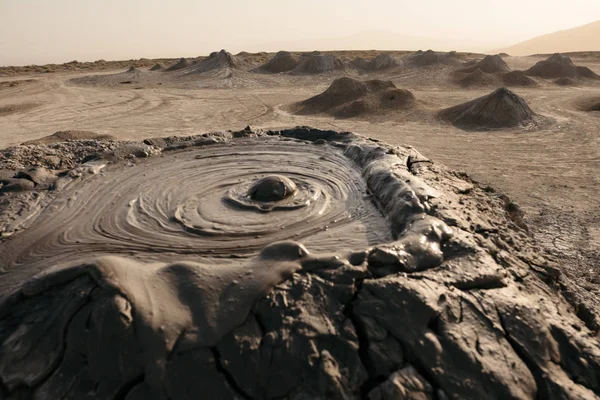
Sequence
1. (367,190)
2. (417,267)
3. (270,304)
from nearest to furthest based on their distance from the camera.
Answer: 1. (270,304)
2. (417,267)
3. (367,190)

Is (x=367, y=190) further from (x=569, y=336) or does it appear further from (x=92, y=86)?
(x=92, y=86)

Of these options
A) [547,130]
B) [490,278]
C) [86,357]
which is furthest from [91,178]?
[547,130]

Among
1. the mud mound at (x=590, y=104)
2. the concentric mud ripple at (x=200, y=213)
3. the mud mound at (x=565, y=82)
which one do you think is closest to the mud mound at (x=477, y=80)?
the mud mound at (x=565, y=82)

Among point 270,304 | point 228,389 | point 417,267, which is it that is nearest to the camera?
point 228,389

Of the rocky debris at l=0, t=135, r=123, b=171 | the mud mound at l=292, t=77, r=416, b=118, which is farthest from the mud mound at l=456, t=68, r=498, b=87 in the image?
the rocky debris at l=0, t=135, r=123, b=171

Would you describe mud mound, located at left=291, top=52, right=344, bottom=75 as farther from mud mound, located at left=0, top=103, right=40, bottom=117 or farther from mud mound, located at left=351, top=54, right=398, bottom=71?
mud mound, located at left=0, top=103, right=40, bottom=117

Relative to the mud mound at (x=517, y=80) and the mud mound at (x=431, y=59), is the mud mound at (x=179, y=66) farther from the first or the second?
the mud mound at (x=517, y=80)
